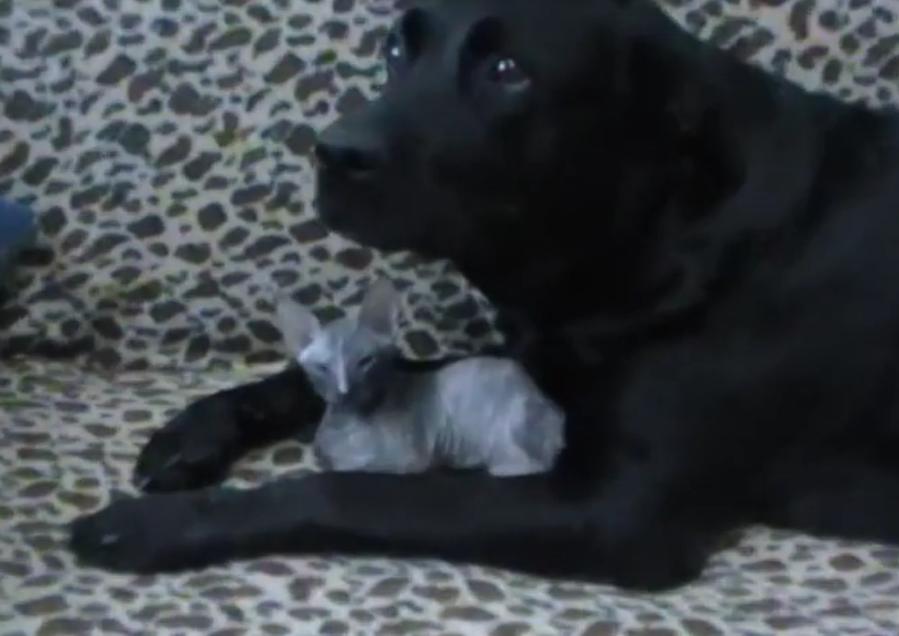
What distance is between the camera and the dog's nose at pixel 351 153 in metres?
1.41

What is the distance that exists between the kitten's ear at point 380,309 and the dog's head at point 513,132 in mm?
86

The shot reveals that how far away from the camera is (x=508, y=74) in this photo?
56.9 inches

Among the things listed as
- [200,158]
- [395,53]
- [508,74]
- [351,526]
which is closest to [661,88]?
[508,74]

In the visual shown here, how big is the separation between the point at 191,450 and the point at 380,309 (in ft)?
0.70

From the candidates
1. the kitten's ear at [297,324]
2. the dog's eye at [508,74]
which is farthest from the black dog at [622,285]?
the kitten's ear at [297,324]

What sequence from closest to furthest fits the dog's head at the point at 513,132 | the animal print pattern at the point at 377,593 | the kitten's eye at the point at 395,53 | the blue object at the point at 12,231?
the animal print pattern at the point at 377,593, the dog's head at the point at 513,132, the kitten's eye at the point at 395,53, the blue object at the point at 12,231

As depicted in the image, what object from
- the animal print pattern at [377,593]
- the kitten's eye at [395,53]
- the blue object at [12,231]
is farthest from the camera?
the blue object at [12,231]

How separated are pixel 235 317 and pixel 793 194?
63cm

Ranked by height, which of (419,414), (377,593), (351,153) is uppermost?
(351,153)

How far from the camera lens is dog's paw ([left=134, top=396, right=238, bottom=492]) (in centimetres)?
155

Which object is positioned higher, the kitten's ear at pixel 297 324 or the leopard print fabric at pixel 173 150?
the leopard print fabric at pixel 173 150

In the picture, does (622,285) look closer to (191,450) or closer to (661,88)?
Answer: (661,88)

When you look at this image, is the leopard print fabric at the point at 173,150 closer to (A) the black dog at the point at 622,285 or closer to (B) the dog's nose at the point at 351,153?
(A) the black dog at the point at 622,285

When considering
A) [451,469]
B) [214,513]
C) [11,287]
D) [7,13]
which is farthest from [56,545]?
[7,13]
